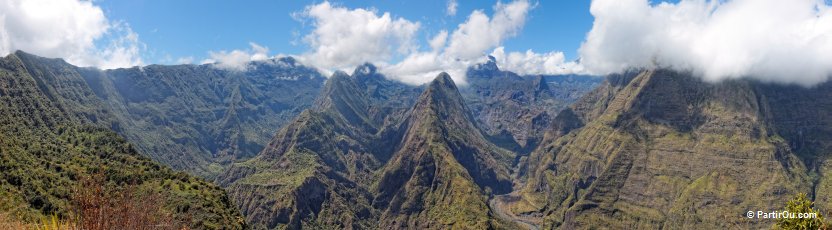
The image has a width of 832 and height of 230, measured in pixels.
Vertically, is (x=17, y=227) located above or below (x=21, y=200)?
above

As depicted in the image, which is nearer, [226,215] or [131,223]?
[131,223]

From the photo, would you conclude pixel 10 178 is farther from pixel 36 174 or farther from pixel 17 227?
pixel 17 227

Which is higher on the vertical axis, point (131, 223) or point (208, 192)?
point (131, 223)

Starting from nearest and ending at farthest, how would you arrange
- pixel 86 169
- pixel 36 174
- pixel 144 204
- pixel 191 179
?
pixel 144 204 < pixel 36 174 < pixel 86 169 < pixel 191 179

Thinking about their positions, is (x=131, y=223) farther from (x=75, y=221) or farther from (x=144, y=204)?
(x=75, y=221)

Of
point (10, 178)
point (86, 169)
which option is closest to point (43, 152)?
point (86, 169)

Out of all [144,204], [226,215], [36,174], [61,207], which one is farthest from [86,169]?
[144,204]

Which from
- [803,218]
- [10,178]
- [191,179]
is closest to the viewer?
[803,218]

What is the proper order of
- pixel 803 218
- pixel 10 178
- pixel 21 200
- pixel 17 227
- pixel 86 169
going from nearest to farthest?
pixel 17 227, pixel 803 218, pixel 21 200, pixel 10 178, pixel 86 169

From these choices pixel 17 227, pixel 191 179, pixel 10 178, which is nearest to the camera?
pixel 17 227
